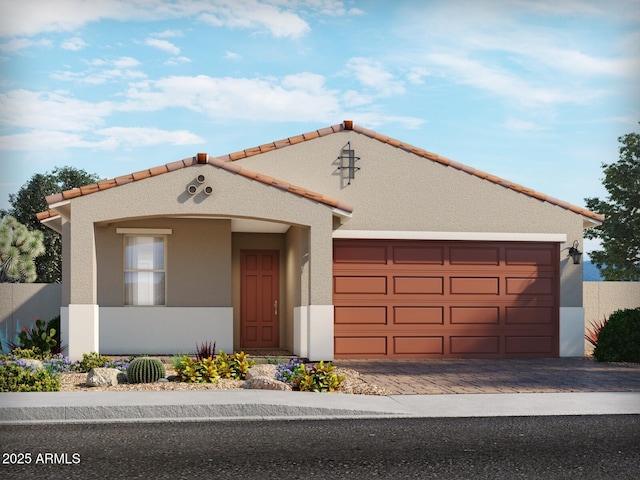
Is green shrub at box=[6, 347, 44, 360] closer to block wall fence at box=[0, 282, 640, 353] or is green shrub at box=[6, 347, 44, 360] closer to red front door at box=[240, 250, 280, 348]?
block wall fence at box=[0, 282, 640, 353]

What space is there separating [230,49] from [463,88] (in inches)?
181

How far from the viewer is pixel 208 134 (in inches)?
774

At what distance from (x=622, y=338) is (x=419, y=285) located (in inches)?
173

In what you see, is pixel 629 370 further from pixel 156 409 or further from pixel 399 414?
pixel 156 409

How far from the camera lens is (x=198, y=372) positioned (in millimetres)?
12969

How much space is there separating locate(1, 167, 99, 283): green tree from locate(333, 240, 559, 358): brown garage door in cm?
2625

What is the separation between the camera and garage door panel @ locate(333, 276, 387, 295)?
17953mm

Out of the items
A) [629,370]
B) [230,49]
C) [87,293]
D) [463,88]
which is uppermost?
[463,88]

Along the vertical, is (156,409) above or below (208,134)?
below

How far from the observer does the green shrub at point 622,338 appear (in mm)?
17125

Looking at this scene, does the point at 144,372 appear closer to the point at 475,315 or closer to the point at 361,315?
the point at 361,315

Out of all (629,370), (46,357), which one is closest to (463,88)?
(629,370)

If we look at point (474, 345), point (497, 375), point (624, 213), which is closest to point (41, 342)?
point (497, 375)

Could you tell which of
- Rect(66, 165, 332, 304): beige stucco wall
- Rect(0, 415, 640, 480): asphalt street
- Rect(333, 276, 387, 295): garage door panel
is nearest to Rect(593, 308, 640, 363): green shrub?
Rect(333, 276, 387, 295): garage door panel
